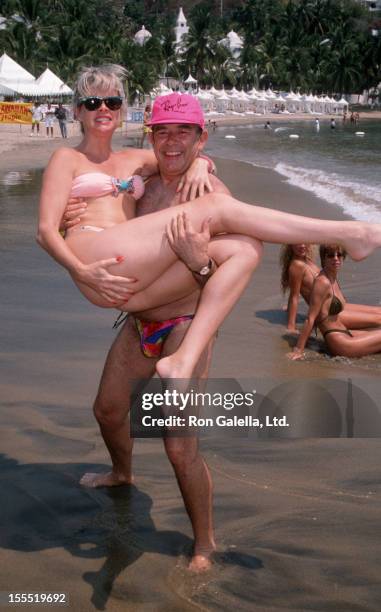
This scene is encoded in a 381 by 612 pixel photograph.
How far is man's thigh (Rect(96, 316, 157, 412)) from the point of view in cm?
409

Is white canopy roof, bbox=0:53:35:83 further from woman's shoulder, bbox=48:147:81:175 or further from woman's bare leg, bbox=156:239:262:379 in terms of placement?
woman's bare leg, bbox=156:239:262:379

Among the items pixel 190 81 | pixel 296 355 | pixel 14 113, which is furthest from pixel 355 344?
pixel 190 81

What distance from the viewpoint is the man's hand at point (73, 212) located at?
13.0 feet

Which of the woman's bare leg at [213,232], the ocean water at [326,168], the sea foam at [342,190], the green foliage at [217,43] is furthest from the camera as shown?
the green foliage at [217,43]

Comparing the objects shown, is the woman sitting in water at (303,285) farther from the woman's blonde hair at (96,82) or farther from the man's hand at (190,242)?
the man's hand at (190,242)

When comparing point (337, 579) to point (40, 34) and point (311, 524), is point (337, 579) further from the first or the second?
point (40, 34)

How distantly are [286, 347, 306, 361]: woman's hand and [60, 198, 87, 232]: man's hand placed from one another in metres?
3.42

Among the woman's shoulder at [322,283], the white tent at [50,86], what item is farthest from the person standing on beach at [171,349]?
the white tent at [50,86]

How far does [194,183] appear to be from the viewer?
3875 mm

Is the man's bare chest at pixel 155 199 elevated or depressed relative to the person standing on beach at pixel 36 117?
elevated

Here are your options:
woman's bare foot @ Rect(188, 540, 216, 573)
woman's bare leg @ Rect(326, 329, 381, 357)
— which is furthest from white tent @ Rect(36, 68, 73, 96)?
woman's bare foot @ Rect(188, 540, 216, 573)

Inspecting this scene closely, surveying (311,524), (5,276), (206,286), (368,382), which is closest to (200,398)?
(206,286)

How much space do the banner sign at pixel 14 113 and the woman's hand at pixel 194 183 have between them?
48225mm

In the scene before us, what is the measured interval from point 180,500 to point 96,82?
2011 mm
